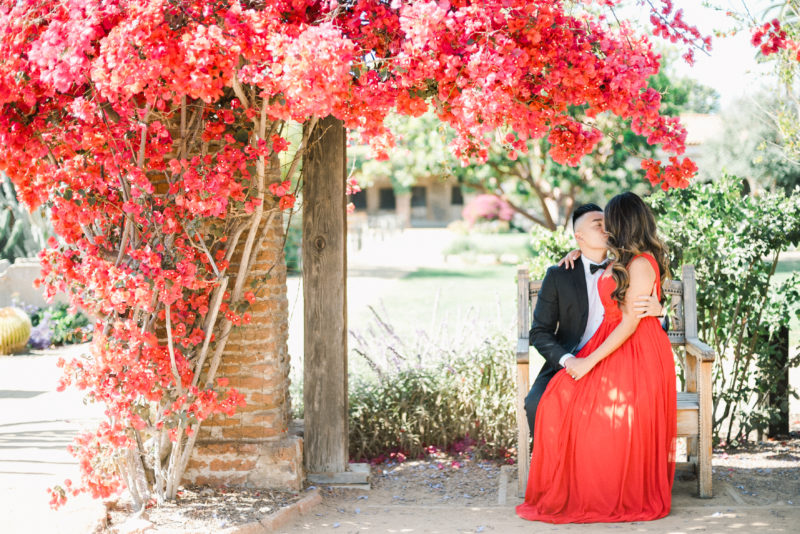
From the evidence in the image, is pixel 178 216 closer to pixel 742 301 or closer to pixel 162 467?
pixel 162 467

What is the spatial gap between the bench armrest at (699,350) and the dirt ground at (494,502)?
0.74 meters

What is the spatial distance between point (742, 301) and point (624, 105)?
237cm

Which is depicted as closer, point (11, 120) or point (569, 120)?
point (11, 120)

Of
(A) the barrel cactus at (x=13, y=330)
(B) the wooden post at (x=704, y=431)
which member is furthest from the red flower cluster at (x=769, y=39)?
(A) the barrel cactus at (x=13, y=330)

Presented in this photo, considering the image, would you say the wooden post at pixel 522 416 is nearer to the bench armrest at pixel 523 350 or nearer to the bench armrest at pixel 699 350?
the bench armrest at pixel 523 350

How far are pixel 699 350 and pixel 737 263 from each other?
1.15m

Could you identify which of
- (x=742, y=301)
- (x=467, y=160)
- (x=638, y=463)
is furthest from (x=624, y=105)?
(x=742, y=301)

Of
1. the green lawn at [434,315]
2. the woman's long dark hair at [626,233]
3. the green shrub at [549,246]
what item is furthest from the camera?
the green lawn at [434,315]

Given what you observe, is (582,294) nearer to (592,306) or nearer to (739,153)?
(592,306)

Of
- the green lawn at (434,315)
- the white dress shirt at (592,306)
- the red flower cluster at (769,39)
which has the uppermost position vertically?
the red flower cluster at (769,39)

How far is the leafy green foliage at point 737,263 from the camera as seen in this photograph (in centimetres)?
512

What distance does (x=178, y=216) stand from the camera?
3.61 metres

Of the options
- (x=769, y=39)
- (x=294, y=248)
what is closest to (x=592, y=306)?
(x=769, y=39)

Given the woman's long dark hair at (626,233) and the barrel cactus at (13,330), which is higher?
the woman's long dark hair at (626,233)
